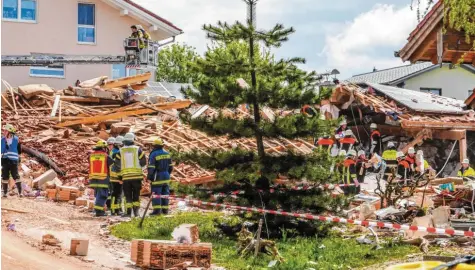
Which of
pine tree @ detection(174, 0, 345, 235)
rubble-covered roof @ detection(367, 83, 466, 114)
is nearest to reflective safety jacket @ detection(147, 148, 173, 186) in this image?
pine tree @ detection(174, 0, 345, 235)

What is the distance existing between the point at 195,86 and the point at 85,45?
23.6 metres

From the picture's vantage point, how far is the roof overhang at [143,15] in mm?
38250

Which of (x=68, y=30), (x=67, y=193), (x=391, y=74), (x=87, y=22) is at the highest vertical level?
(x=87, y=22)

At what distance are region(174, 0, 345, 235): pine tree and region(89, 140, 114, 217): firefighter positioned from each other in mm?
3258

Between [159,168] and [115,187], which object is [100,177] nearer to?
[115,187]

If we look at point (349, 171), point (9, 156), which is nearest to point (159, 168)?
point (9, 156)

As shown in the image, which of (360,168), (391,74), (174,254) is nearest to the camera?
(174,254)

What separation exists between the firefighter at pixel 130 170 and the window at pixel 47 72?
20083 millimetres

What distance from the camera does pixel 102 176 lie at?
59.0 feet

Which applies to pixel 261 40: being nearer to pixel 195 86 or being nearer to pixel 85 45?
pixel 195 86

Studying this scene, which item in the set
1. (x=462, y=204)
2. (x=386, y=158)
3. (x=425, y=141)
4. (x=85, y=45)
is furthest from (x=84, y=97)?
(x=462, y=204)

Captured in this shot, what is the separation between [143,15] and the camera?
38.6 meters

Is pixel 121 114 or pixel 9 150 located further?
pixel 121 114

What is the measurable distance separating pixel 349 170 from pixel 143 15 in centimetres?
1740
